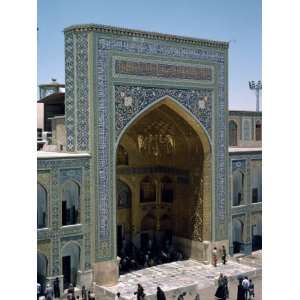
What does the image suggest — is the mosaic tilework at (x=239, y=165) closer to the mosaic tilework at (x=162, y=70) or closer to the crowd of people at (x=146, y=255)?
the mosaic tilework at (x=162, y=70)

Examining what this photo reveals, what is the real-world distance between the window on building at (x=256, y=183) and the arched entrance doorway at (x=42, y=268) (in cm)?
322

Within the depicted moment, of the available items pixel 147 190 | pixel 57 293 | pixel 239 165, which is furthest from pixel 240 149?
pixel 57 293

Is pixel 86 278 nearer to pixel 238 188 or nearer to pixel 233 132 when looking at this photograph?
pixel 238 188

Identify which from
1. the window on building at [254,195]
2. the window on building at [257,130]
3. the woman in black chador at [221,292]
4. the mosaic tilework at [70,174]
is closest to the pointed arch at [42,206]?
the mosaic tilework at [70,174]

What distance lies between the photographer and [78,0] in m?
4.70

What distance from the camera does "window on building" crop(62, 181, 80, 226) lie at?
6.14 metres

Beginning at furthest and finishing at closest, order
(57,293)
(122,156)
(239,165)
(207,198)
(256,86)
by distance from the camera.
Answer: (122,156) → (239,165) → (207,198) → (57,293) → (256,86)

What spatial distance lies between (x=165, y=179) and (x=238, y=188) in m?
1.30

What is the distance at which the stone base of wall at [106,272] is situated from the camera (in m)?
6.38

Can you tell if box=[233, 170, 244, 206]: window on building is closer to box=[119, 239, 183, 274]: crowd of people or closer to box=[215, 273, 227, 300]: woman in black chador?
box=[119, 239, 183, 274]: crowd of people

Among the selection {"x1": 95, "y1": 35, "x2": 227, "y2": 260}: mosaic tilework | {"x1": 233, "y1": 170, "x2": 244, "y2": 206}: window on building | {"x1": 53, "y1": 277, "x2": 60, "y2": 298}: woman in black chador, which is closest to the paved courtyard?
{"x1": 95, "y1": 35, "x2": 227, "y2": 260}: mosaic tilework

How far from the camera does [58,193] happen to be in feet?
19.7
